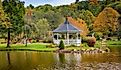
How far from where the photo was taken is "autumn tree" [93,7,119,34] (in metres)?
77.4

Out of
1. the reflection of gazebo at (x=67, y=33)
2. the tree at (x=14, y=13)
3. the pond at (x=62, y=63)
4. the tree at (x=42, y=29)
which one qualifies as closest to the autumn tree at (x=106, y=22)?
the tree at (x=42, y=29)

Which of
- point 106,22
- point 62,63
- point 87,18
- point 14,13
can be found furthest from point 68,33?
point 87,18

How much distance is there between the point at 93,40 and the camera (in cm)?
4756

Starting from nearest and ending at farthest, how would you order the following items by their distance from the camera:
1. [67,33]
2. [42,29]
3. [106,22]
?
[67,33]
[42,29]
[106,22]

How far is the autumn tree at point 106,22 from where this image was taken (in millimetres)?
77438

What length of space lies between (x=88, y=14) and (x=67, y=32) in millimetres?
34964

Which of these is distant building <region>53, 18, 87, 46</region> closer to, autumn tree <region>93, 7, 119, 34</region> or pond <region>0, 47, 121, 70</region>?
pond <region>0, 47, 121, 70</region>

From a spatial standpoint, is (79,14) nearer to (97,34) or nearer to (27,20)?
(97,34)

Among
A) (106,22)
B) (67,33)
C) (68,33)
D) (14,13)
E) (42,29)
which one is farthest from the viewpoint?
(106,22)

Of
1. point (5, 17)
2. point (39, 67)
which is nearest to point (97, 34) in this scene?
point (5, 17)

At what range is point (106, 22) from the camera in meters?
77.7

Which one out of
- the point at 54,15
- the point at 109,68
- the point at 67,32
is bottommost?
the point at 109,68

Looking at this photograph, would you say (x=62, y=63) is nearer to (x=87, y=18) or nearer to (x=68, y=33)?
(x=68, y=33)

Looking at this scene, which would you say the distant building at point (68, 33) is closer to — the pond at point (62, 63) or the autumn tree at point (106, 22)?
the pond at point (62, 63)
